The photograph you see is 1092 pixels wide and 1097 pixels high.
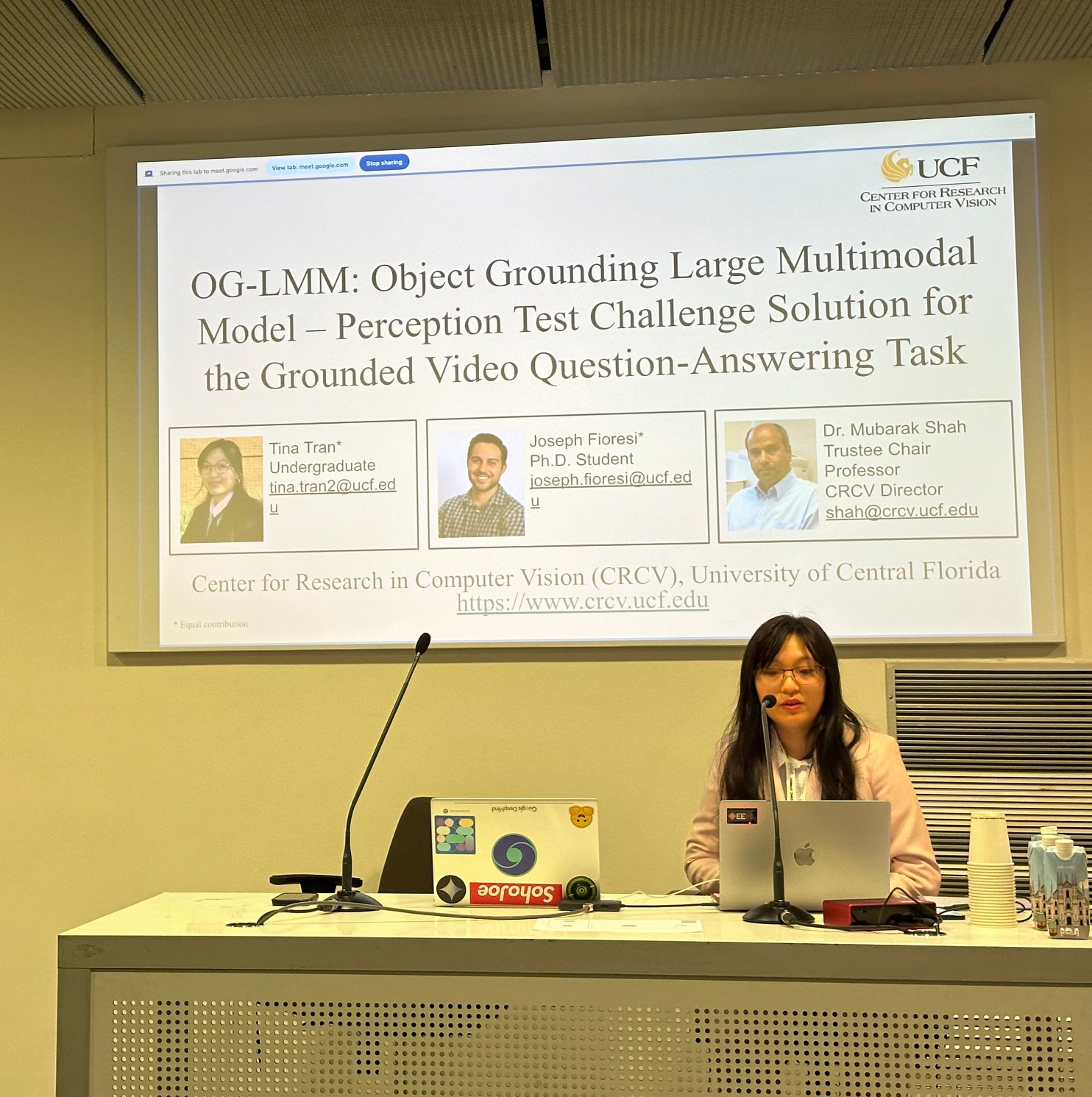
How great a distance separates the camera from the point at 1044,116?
11.1ft

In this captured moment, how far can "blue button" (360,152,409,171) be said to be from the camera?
3.56 m

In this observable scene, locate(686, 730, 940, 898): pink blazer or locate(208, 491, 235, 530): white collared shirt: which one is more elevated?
locate(208, 491, 235, 530): white collared shirt

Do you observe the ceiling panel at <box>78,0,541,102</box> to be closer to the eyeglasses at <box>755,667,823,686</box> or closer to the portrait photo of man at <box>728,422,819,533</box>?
the portrait photo of man at <box>728,422,819,533</box>

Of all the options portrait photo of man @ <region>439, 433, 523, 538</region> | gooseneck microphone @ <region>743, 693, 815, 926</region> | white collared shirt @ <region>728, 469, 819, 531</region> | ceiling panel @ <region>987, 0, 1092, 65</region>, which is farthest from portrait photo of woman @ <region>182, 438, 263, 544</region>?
ceiling panel @ <region>987, 0, 1092, 65</region>

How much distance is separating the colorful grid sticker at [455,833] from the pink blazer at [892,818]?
53 centimetres

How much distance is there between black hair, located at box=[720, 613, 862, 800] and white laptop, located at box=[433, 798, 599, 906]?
0.49 metres

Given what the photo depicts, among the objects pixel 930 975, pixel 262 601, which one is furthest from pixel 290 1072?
pixel 262 601

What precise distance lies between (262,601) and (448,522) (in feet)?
1.97

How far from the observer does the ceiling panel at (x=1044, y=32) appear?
3.11m

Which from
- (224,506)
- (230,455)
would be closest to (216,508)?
(224,506)

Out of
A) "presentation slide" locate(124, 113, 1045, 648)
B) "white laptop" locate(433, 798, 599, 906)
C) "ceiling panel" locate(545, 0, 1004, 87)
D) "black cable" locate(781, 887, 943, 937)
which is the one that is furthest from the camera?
"presentation slide" locate(124, 113, 1045, 648)

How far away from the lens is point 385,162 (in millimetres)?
3562

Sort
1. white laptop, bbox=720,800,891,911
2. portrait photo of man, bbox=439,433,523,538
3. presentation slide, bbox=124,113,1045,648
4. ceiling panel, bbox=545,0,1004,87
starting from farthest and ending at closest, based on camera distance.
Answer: portrait photo of man, bbox=439,433,523,538 < presentation slide, bbox=124,113,1045,648 < ceiling panel, bbox=545,0,1004,87 < white laptop, bbox=720,800,891,911

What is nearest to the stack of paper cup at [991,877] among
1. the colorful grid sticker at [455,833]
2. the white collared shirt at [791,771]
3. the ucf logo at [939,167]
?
the white collared shirt at [791,771]
